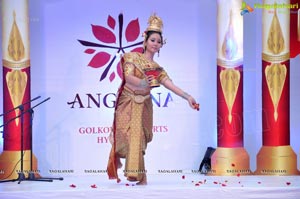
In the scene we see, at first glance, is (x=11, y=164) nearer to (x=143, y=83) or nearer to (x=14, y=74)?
(x=14, y=74)

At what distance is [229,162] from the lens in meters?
5.94

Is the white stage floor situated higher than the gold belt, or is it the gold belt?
the gold belt

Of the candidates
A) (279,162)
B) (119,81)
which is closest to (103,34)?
(119,81)

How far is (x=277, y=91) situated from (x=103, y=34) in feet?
6.90

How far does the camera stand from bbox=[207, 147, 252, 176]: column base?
5927 mm

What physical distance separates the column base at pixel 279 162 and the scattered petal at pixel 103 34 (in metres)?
2.20

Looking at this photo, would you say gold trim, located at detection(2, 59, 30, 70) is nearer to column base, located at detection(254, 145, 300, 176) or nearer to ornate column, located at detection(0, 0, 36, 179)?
ornate column, located at detection(0, 0, 36, 179)

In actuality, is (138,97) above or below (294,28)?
below

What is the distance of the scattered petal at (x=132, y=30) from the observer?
237 inches

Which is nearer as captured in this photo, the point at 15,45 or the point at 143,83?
the point at 143,83

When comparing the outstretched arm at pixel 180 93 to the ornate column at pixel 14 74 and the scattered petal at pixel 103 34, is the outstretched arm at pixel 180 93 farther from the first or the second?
the ornate column at pixel 14 74

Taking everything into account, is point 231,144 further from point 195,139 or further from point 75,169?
point 75,169

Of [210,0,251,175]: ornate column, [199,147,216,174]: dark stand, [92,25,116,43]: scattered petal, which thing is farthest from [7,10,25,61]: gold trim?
[199,147,216,174]: dark stand

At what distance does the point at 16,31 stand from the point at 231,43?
2430 mm
